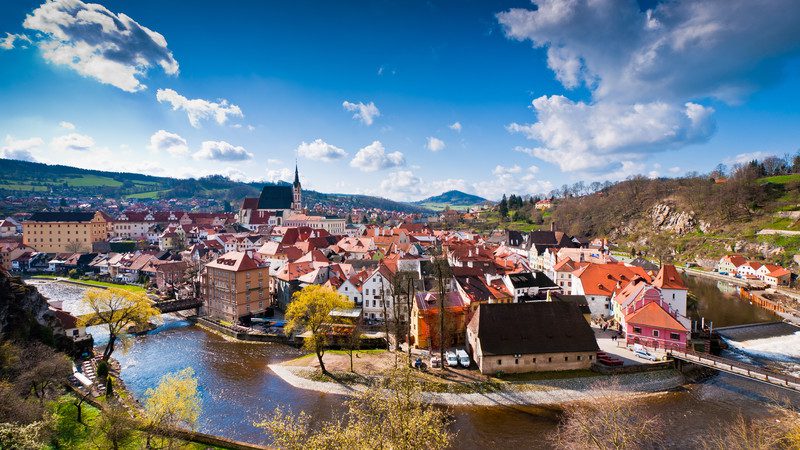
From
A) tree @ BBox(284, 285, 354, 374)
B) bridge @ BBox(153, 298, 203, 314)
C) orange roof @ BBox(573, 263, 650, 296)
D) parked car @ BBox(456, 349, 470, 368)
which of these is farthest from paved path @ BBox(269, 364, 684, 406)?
bridge @ BBox(153, 298, 203, 314)

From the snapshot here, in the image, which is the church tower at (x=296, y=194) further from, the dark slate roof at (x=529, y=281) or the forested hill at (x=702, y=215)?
the dark slate roof at (x=529, y=281)

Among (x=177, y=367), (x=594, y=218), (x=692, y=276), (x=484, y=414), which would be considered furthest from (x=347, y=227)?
(x=484, y=414)

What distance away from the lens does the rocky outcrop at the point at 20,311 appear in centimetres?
3109

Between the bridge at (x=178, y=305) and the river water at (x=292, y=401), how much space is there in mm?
10306

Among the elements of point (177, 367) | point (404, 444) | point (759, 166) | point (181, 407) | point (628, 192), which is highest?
point (759, 166)

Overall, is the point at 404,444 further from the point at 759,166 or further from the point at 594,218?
the point at 759,166

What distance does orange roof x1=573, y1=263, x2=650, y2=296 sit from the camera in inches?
1884

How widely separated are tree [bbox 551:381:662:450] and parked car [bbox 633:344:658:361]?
21.2ft

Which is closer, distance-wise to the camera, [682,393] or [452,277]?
[682,393]

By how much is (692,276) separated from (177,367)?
94351 millimetres

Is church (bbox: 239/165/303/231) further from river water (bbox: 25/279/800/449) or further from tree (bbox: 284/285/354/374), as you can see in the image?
tree (bbox: 284/285/354/374)

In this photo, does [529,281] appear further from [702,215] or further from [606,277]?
[702,215]

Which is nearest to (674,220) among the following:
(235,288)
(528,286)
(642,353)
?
(528,286)

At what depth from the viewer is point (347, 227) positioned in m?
161
